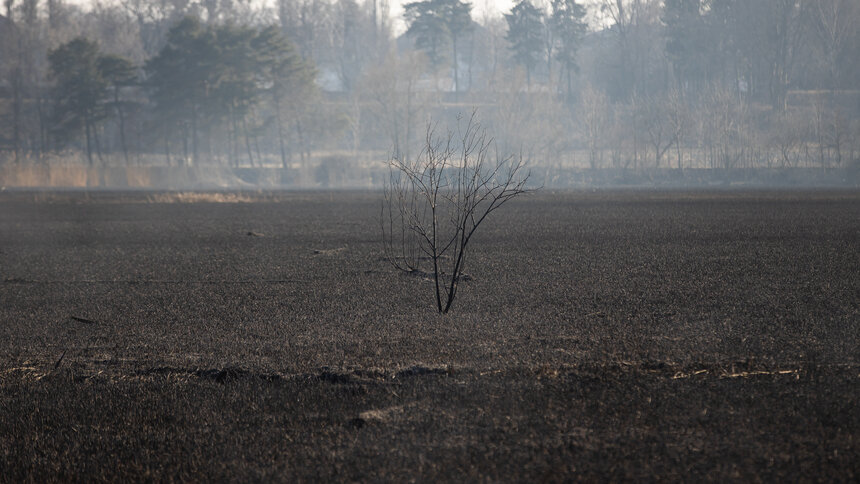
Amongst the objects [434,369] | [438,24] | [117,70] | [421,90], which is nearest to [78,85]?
[117,70]

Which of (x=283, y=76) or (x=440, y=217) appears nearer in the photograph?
(x=440, y=217)

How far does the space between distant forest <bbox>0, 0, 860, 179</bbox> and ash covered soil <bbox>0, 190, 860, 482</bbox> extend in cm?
4431

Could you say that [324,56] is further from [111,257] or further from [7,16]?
[111,257]

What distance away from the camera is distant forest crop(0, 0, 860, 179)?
54.7 metres

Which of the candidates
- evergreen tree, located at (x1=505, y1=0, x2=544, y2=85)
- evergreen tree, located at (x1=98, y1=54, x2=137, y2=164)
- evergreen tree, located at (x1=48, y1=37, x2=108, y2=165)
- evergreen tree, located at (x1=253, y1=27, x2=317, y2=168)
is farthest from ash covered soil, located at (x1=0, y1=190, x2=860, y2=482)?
evergreen tree, located at (x1=505, y1=0, x2=544, y2=85)

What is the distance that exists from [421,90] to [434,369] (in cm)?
5859

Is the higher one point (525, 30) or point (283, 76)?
point (525, 30)

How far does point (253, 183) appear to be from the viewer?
187ft

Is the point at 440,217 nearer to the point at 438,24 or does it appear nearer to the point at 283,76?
the point at 283,76

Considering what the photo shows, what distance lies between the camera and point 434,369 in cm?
621

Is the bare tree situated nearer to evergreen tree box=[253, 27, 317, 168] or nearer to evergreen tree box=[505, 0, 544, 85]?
evergreen tree box=[253, 27, 317, 168]

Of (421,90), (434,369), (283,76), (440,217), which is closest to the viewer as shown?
(434,369)

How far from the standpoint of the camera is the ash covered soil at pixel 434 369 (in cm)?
452

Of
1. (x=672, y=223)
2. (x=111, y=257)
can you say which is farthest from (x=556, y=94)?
(x=111, y=257)
